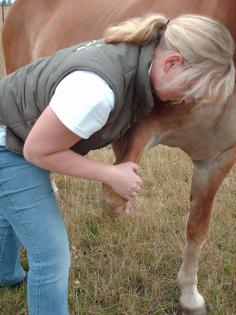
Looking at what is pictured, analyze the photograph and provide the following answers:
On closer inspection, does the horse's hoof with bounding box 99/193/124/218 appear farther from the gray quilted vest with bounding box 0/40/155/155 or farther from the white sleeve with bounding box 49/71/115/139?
the white sleeve with bounding box 49/71/115/139

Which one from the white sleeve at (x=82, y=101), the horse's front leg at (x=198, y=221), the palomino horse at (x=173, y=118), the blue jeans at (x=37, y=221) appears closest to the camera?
the white sleeve at (x=82, y=101)

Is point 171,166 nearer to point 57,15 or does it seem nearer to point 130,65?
A: point 57,15

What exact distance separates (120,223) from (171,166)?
2.89 feet

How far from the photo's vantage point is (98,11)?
8.70 feet

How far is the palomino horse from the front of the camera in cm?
188

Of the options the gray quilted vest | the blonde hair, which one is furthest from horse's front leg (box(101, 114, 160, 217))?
the blonde hair

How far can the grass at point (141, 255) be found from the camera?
2332 mm

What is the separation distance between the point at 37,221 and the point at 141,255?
101 centimetres

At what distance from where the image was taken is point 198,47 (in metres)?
1.46

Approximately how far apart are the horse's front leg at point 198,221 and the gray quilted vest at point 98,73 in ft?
2.20

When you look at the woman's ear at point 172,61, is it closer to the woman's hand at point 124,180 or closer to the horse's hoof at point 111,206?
the woman's hand at point 124,180

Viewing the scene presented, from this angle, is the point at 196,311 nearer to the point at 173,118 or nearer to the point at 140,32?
the point at 173,118

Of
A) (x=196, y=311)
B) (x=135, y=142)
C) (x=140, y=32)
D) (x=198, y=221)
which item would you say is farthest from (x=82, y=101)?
(x=196, y=311)

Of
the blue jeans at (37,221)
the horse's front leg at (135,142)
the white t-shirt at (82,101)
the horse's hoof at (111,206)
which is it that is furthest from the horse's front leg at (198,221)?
the white t-shirt at (82,101)
